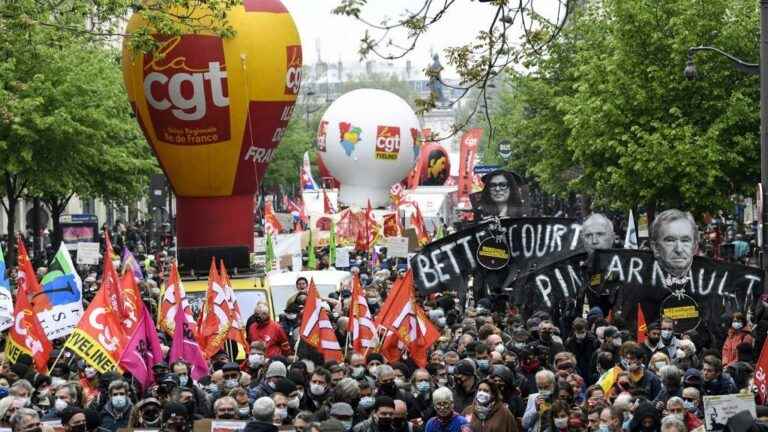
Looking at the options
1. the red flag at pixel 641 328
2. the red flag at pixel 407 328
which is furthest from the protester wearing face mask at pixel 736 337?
the red flag at pixel 407 328

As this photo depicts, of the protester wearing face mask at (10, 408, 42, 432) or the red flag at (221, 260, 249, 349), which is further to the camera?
the red flag at (221, 260, 249, 349)

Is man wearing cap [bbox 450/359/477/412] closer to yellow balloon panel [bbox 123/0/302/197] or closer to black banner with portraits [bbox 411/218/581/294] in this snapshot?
black banner with portraits [bbox 411/218/581/294]

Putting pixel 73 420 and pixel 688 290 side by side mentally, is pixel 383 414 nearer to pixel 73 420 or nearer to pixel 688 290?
pixel 73 420

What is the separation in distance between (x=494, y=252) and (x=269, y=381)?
9109mm

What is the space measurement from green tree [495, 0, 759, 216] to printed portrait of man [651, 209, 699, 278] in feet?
52.5

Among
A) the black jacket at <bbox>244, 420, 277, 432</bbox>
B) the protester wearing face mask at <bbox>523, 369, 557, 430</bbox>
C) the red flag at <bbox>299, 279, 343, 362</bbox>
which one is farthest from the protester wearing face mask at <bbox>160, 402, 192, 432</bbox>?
the red flag at <bbox>299, 279, 343, 362</bbox>

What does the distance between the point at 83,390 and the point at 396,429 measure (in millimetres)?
4162

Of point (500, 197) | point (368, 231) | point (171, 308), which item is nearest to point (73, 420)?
point (171, 308)

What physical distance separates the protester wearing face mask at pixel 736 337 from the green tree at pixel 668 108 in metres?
18.1

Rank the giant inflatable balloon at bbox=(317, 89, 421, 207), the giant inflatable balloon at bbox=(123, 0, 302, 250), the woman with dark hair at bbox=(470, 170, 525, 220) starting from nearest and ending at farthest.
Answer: the woman with dark hair at bbox=(470, 170, 525, 220) → the giant inflatable balloon at bbox=(123, 0, 302, 250) → the giant inflatable balloon at bbox=(317, 89, 421, 207)

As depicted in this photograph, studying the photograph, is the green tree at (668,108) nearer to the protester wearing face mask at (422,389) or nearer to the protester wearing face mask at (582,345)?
the protester wearing face mask at (582,345)

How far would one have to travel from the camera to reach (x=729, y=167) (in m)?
39.6

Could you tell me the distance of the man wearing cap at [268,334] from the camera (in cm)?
1998

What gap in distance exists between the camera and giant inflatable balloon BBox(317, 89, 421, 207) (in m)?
69.8
